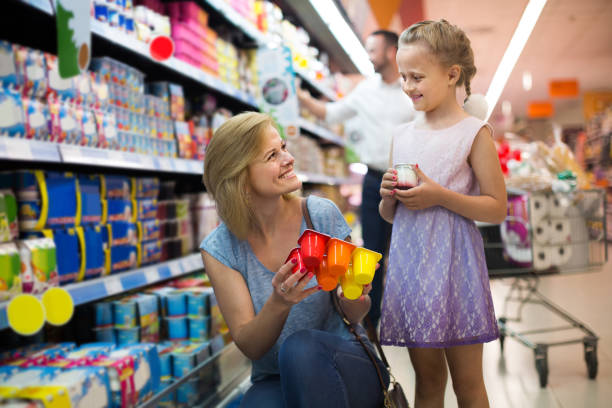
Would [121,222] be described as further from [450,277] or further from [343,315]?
[450,277]

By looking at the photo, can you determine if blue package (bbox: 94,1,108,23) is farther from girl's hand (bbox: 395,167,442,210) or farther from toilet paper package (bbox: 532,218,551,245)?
toilet paper package (bbox: 532,218,551,245)

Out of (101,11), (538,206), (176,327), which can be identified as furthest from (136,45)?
(538,206)

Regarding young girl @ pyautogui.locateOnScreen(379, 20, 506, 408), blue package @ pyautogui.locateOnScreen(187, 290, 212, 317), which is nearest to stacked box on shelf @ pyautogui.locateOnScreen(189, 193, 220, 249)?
blue package @ pyautogui.locateOnScreen(187, 290, 212, 317)

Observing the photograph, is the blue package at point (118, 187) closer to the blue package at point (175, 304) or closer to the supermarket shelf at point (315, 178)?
the blue package at point (175, 304)

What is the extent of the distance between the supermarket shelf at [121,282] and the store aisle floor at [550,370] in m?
1.05

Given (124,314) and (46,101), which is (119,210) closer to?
(124,314)

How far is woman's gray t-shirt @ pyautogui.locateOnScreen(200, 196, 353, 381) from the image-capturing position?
1.38m

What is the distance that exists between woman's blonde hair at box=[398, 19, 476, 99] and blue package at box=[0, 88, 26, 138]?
1073 millimetres

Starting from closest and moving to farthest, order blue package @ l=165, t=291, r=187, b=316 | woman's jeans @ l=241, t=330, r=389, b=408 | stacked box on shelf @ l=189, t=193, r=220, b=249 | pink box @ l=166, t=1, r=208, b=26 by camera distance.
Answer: woman's jeans @ l=241, t=330, r=389, b=408 < blue package @ l=165, t=291, r=187, b=316 < pink box @ l=166, t=1, r=208, b=26 < stacked box on shelf @ l=189, t=193, r=220, b=249

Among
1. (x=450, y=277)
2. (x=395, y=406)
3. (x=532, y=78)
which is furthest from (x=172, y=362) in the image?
(x=532, y=78)

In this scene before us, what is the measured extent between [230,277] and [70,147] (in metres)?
0.74

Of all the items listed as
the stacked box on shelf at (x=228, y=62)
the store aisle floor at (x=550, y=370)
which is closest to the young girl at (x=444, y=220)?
the store aisle floor at (x=550, y=370)

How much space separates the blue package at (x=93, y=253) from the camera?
1.81 meters

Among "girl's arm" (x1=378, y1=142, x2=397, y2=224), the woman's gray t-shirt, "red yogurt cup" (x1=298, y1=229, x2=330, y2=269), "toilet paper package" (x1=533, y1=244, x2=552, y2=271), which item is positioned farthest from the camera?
"toilet paper package" (x1=533, y1=244, x2=552, y2=271)
